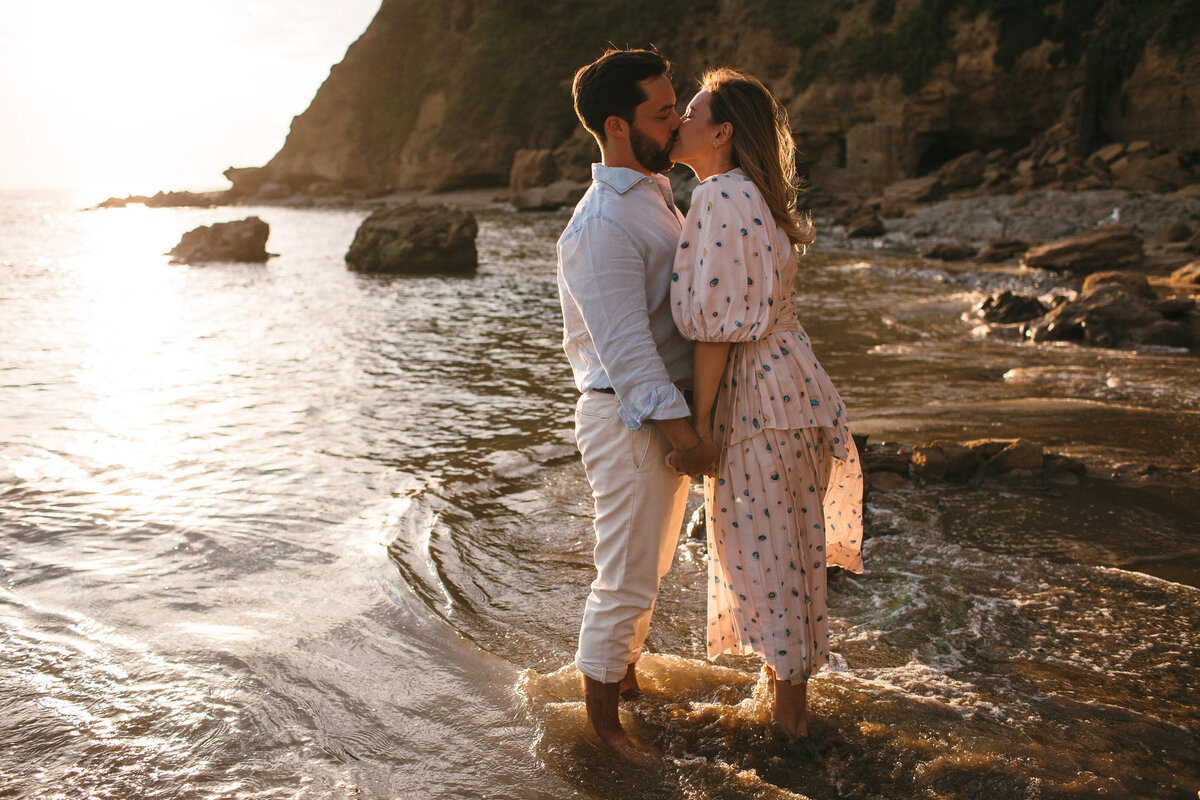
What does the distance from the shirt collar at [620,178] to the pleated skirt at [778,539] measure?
80 cm

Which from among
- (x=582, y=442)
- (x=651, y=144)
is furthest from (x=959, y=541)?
(x=651, y=144)

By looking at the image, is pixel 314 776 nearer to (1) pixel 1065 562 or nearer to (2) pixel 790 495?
(2) pixel 790 495

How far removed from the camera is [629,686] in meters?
2.94

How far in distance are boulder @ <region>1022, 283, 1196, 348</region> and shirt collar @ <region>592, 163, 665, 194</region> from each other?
817 centimetres

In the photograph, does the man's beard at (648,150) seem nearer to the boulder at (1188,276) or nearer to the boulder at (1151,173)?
the boulder at (1188,276)

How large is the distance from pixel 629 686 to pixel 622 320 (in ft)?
4.32

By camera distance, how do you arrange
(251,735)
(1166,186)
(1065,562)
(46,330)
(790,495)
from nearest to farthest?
(790,495) < (251,735) < (1065,562) < (46,330) < (1166,186)

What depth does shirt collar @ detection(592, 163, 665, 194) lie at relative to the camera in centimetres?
246

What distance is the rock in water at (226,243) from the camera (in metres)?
22.3

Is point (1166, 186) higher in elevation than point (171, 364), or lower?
higher

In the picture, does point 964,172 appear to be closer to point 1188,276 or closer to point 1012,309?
point 1188,276

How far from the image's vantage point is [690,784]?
249cm

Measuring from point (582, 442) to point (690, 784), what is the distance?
1.03 meters

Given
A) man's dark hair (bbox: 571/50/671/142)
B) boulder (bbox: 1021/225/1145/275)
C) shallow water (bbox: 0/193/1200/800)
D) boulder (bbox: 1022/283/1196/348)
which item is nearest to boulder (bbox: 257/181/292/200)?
boulder (bbox: 1021/225/1145/275)
